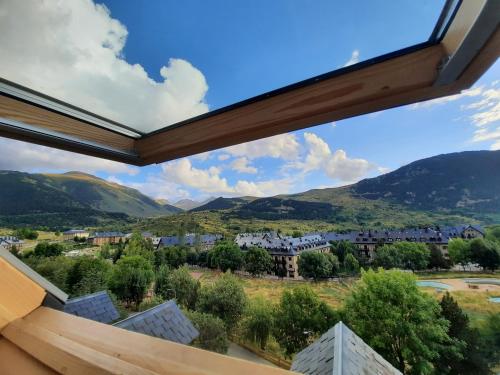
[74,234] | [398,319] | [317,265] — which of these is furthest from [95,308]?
[398,319]

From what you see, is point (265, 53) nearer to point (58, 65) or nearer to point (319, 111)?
point (319, 111)

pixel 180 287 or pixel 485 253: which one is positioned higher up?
pixel 485 253

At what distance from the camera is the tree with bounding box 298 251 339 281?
16.7 feet

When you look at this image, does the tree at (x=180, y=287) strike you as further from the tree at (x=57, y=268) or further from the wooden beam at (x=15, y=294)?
the wooden beam at (x=15, y=294)

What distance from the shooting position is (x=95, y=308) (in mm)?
1885

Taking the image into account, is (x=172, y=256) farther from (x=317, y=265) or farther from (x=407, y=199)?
(x=407, y=199)

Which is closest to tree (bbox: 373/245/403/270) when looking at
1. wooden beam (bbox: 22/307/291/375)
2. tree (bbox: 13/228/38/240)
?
wooden beam (bbox: 22/307/291/375)

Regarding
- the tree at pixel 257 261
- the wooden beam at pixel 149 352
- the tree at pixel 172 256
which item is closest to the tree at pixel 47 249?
the tree at pixel 172 256

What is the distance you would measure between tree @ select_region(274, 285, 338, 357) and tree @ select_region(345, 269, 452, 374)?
21.0 inches

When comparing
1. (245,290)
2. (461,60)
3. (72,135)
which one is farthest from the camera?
(245,290)

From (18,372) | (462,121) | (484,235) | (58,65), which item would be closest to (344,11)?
(58,65)

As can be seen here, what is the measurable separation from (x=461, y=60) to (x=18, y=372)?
0.65 meters

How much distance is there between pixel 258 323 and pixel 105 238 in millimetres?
3715

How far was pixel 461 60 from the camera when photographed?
0.25m
